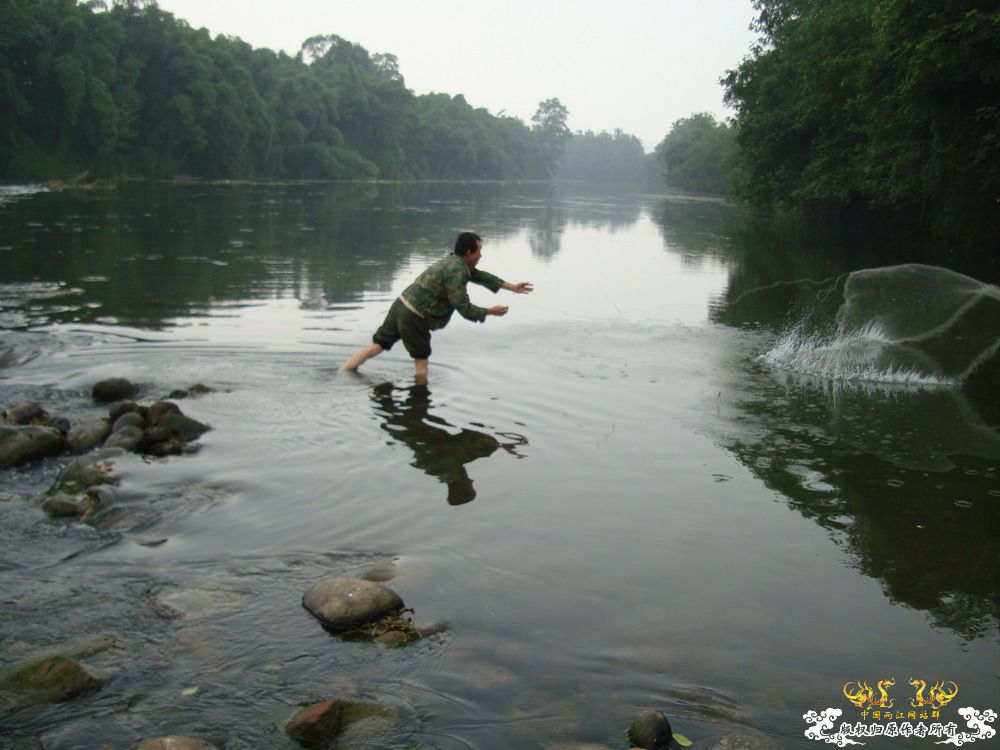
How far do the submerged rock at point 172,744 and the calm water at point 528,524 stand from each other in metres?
0.21

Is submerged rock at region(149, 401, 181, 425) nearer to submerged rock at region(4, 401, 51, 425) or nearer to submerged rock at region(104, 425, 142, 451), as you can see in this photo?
submerged rock at region(104, 425, 142, 451)

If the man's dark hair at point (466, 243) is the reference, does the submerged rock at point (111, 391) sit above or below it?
below

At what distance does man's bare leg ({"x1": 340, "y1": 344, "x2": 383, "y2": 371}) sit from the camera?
1129 cm

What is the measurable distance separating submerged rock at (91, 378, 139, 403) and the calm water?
27 cm

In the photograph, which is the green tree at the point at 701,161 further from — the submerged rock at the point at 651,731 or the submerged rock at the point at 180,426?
the submerged rock at the point at 651,731

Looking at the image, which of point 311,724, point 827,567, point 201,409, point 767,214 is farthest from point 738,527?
point 767,214

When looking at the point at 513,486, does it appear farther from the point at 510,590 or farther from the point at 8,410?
the point at 8,410

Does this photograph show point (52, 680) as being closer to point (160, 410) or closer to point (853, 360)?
point (160, 410)

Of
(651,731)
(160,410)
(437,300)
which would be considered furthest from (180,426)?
(651,731)

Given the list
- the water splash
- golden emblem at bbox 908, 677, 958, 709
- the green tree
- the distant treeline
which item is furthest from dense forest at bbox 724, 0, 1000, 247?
the green tree

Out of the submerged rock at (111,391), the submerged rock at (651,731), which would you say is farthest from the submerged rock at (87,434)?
the submerged rock at (651,731)

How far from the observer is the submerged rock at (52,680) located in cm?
437

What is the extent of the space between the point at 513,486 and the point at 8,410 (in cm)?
495

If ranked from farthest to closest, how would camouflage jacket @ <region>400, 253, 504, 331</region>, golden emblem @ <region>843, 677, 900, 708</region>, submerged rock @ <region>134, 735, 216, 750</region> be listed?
camouflage jacket @ <region>400, 253, 504, 331</region> → golden emblem @ <region>843, 677, 900, 708</region> → submerged rock @ <region>134, 735, 216, 750</region>
